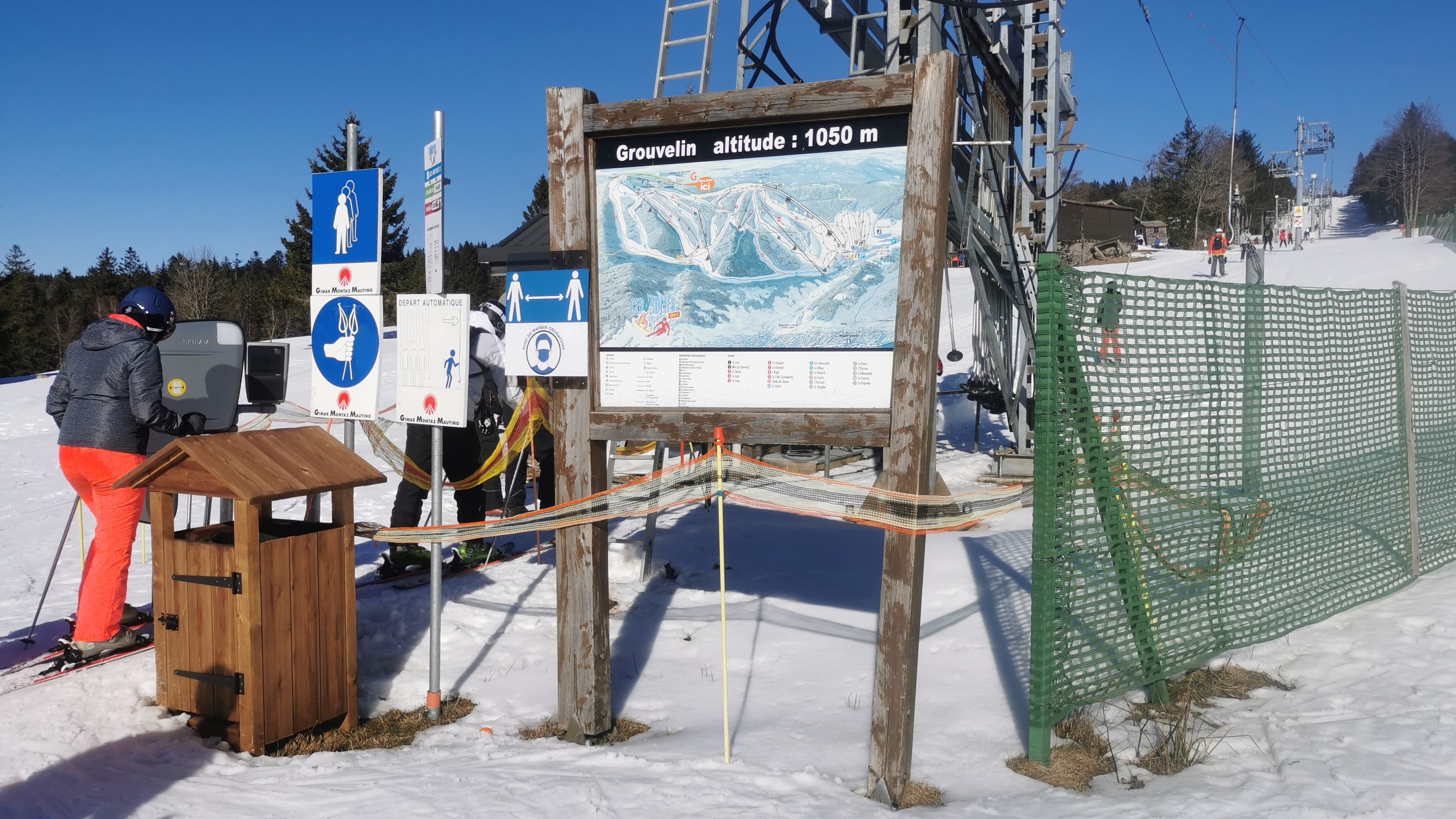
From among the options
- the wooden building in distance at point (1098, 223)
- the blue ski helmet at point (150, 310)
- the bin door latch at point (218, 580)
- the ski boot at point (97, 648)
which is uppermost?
the wooden building in distance at point (1098, 223)

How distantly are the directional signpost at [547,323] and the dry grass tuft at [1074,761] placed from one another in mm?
2592

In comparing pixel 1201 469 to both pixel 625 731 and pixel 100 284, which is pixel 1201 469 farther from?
pixel 100 284

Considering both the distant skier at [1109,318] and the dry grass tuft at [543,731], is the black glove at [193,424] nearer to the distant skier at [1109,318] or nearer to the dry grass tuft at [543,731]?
the dry grass tuft at [543,731]

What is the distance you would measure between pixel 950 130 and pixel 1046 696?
2.33 meters

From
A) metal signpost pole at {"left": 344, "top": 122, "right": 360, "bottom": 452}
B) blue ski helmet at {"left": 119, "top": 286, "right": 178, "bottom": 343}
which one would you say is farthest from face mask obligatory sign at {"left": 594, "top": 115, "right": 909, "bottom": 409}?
blue ski helmet at {"left": 119, "top": 286, "right": 178, "bottom": 343}

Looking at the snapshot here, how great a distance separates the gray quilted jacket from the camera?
521cm

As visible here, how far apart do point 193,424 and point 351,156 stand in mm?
1827

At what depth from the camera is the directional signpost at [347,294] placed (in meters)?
5.17

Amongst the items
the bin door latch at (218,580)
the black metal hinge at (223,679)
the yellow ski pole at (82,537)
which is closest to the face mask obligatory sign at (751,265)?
the bin door latch at (218,580)

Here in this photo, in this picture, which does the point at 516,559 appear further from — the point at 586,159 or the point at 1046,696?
the point at 1046,696

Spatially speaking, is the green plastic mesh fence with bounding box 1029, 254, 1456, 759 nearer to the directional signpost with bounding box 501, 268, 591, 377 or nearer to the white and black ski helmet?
the directional signpost with bounding box 501, 268, 591, 377

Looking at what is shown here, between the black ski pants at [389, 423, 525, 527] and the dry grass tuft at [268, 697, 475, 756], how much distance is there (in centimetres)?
172

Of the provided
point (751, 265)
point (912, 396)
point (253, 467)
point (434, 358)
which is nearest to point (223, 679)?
point (253, 467)

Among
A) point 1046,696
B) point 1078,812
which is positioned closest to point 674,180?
point 1046,696
